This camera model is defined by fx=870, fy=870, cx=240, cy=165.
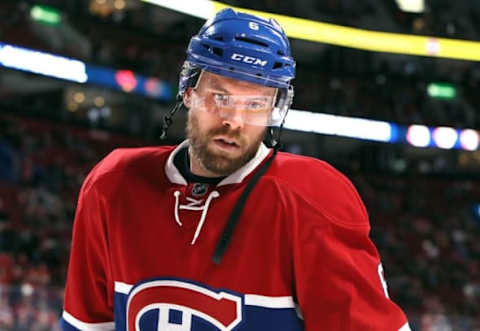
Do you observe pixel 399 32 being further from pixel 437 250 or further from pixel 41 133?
pixel 41 133

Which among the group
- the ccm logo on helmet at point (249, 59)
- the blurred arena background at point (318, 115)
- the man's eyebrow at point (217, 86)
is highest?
the ccm logo on helmet at point (249, 59)

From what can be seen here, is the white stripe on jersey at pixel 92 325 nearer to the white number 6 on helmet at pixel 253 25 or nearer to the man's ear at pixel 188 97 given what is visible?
the man's ear at pixel 188 97

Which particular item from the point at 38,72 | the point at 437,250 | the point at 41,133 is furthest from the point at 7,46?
the point at 437,250

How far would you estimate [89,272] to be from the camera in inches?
80.2

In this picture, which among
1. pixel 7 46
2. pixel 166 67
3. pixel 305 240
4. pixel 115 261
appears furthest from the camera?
pixel 166 67

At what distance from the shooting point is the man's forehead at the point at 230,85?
1.83 metres

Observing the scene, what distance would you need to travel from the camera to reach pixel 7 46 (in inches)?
563

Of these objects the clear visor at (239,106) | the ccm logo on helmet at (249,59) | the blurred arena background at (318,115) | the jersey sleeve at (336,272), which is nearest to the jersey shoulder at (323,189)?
the jersey sleeve at (336,272)

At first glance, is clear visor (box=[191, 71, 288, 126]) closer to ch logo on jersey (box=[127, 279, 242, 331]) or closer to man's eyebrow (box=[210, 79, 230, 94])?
man's eyebrow (box=[210, 79, 230, 94])

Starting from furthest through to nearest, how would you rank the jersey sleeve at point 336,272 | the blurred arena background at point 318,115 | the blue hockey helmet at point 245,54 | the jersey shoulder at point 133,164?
the blurred arena background at point 318,115, the jersey shoulder at point 133,164, the blue hockey helmet at point 245,54, the jersey sleeve at point 336,272

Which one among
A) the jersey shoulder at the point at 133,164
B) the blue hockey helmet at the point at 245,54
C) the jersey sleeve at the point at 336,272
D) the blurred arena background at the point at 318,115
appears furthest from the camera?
the blurred arena background at the point at 318,115

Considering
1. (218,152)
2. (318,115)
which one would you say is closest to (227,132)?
(218,152)

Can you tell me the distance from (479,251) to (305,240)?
15.8m

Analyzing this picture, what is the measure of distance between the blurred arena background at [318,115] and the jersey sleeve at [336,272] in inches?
312
